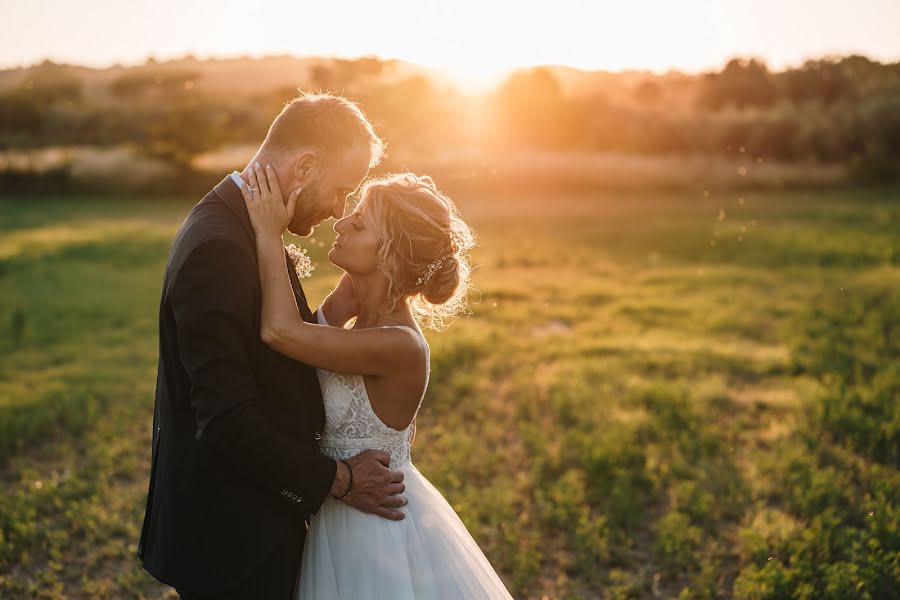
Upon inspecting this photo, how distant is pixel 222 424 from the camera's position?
9.53ft

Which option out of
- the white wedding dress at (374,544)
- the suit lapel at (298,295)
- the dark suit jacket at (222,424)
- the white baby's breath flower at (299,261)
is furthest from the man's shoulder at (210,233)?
the white wedding dress at (374,544)

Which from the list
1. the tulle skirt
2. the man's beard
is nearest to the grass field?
the tulle skirt

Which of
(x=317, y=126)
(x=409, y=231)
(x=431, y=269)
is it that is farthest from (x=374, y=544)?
(x=317, y=126)

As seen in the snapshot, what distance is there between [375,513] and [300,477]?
0.49m

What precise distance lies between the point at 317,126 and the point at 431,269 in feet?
2.73

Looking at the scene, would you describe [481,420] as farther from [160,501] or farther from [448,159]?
[448,159]

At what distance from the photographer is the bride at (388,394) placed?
11.3 feet

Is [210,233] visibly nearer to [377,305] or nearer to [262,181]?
[262,181]

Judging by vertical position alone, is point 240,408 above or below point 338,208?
below

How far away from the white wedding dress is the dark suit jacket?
0.18m

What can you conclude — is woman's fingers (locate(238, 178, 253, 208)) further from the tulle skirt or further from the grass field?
the grass field

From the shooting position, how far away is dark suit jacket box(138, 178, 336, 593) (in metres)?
2.91

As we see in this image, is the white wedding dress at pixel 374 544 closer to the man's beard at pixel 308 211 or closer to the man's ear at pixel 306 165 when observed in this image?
the man's beard at pixel 308 211

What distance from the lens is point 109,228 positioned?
24.6m
